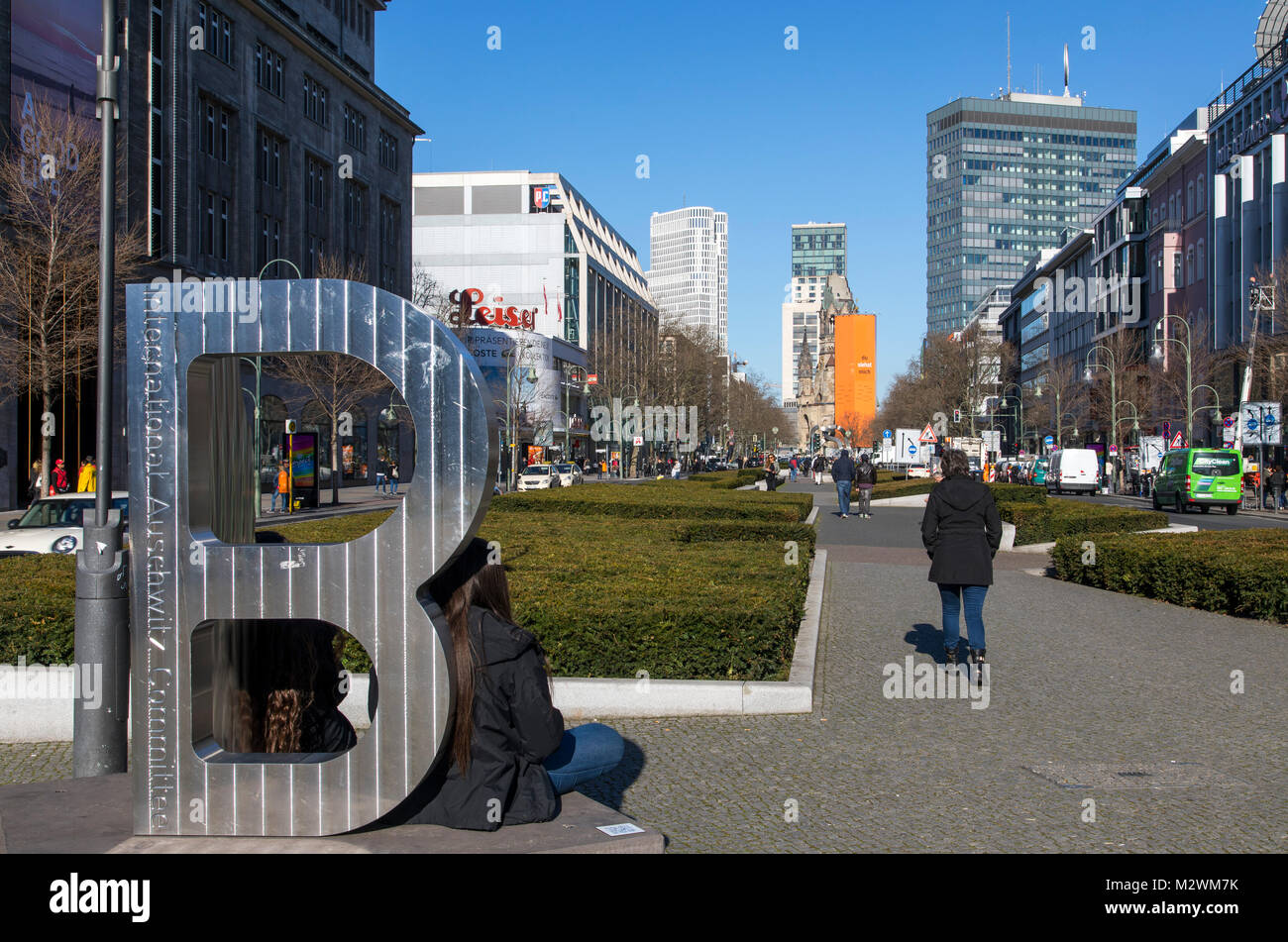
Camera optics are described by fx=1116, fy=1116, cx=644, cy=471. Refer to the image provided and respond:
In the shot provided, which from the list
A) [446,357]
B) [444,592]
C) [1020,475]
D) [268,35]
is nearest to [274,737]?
[444,592]

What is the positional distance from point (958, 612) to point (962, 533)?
658 mm

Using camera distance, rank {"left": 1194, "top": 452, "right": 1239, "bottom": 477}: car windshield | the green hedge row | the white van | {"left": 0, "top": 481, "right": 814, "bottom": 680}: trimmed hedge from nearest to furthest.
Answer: {"left": 0, "top": 481, "right": 814, "bottom": 680}: trimmed hedge
the green hedge row
{"left": 1194, "top": 452, "right": 1239, "bottom": 477}: car windshield
the white van

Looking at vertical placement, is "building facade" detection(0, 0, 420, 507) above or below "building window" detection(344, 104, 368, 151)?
below

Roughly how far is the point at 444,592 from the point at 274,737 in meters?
1.11

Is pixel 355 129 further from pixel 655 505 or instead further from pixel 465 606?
pixel 465 606

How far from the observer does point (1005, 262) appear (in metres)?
192

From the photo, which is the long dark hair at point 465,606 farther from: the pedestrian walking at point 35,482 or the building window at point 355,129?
the building window at point 355,129

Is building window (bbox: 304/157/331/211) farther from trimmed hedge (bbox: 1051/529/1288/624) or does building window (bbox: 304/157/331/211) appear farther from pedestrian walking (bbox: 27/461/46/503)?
trimmed hedge (bbox: 1051/529/1288/624)

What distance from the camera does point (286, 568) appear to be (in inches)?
179

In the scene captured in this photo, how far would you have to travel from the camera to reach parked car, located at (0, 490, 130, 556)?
1598cm

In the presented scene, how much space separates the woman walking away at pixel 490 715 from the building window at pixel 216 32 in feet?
143

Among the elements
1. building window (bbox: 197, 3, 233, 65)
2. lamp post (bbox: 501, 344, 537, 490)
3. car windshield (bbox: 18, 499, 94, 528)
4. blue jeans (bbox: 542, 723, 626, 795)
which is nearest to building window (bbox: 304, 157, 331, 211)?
building window (bbox: 197, 3, 233, 65)

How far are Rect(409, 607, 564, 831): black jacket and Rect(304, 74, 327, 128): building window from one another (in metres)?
52.3

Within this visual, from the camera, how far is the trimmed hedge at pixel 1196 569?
1232cm
